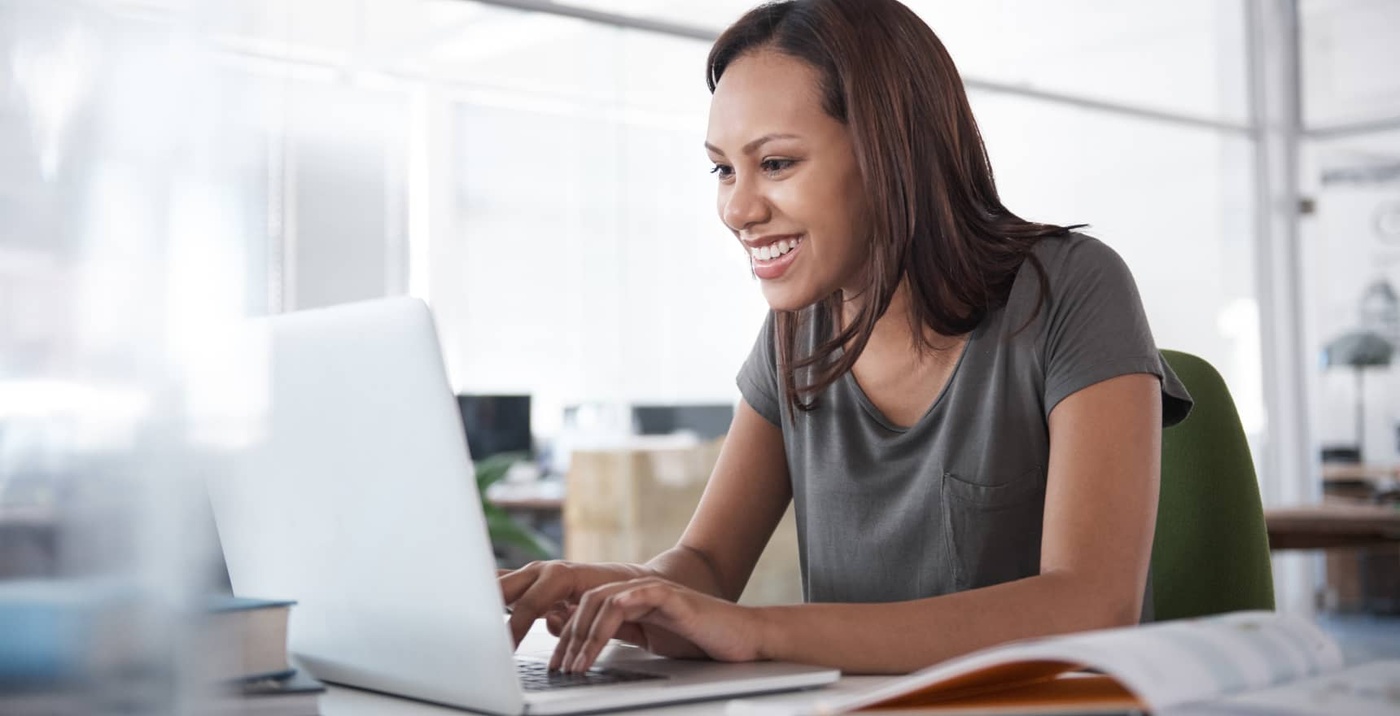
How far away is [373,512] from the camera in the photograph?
0.80 m

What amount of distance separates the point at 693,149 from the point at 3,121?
374 centimetres

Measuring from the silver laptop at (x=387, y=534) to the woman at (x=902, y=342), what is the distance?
6.6 inches

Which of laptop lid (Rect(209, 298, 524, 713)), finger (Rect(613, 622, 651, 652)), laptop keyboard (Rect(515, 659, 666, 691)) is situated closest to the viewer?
laptop lid (Rect(209, 298, 524, 713))

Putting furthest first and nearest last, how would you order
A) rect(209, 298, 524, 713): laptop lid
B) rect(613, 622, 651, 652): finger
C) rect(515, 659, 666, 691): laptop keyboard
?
rect(613, 622, 651, 652): finger, rect(515, 659, 666, 691): laptop keyboard, rect(209, 298, 524, 713): laptop lid

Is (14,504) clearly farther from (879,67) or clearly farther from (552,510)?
(552,510)

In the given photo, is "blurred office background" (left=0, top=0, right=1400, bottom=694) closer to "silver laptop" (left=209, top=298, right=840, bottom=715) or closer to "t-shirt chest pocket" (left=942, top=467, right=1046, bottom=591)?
"silver laptop" (left=209, top=298, right=840, bottom=715)

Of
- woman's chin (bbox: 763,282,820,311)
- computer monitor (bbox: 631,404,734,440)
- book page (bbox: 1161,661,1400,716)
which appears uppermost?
woman's chin (bbox: 763,282,820,311)

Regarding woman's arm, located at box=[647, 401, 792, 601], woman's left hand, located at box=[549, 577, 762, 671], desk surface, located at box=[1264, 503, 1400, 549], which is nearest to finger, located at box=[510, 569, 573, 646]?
woman's left hand, located at box=[549, 577, 762, 671]

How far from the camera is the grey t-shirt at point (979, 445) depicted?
114 cm

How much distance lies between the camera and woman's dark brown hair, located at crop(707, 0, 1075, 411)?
1219 millimetres

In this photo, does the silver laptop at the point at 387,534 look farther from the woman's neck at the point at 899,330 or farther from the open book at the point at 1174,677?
the woman's neck at the point at 899,330

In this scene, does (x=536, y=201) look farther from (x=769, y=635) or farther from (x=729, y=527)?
(x=769, y=635)

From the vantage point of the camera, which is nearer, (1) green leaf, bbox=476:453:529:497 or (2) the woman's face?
→ (2) the woman's face

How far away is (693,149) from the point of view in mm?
4250
